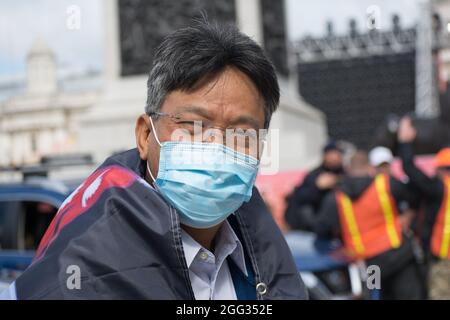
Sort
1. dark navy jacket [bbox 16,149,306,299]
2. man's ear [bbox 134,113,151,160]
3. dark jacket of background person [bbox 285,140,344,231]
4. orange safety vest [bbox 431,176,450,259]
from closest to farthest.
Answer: dark navy jacket [bbox 16,149,306,299] → man's ear [bbox 134,113,151,160] → orange safety vest [bbox 431,176,450,259] → dark jacket of background person [bbox 285,140,344,231]

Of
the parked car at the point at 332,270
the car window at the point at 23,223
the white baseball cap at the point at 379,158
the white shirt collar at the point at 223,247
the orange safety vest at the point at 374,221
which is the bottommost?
the parked car at the point at 332,270

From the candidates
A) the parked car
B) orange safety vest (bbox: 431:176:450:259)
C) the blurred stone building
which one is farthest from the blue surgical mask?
the blurred stone building

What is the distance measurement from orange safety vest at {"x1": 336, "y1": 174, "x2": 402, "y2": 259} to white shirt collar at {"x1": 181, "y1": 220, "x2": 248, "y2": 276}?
442 cm

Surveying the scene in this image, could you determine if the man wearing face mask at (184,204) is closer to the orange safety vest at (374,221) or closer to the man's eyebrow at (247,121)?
the man's eyebrow at (247,121)

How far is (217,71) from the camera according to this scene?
183 cm

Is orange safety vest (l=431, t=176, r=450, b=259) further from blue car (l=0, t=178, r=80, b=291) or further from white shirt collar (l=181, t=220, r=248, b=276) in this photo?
white shirt collar (l=181, t=220, r=248, b=276)

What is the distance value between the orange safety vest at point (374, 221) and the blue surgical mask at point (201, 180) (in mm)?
4502

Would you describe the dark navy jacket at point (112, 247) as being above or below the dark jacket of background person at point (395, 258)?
above

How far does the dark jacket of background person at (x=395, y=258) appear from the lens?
6.21 m

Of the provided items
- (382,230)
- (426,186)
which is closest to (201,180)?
(382,230)

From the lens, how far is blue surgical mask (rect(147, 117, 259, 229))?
6.16ft

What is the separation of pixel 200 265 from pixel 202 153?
0.27 m

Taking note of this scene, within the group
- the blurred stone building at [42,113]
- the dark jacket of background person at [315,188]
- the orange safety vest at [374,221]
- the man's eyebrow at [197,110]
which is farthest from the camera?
the blurred stone building at [42,113]

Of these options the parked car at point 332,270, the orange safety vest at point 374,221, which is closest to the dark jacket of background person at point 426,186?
the orange safety vest at point 374,221
